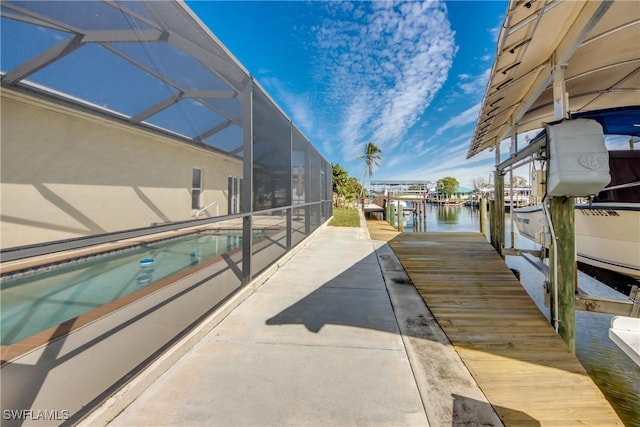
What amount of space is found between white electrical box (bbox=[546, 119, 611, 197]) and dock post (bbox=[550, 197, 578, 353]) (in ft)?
0.64

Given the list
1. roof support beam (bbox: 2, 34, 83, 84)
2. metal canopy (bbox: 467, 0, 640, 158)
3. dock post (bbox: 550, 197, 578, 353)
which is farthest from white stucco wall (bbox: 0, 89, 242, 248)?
dock post (bbox: 550, 197, 578, 353)

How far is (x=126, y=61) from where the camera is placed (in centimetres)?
263

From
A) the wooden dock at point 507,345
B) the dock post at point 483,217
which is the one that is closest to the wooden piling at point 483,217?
the dock post at point 483,217

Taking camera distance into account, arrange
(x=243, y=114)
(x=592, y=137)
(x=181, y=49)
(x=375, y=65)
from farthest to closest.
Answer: (x=375, y=65), (x=243, y=114), (x=181, y=49), (x=592, y=137)

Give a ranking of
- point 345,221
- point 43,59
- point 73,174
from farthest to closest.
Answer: point 345,221 → point 73,174 → point 43,59

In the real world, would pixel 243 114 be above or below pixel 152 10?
below

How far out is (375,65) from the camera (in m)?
14.2

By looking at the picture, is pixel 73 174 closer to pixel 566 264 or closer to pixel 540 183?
pixel 540 183

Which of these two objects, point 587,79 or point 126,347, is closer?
point 126,347

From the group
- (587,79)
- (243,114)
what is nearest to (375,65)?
(587,79)

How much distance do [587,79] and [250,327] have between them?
522cm

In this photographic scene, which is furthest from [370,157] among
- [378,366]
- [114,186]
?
[378,366]

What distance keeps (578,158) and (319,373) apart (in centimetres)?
297

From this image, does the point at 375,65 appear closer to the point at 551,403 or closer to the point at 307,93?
the point at 307,93
